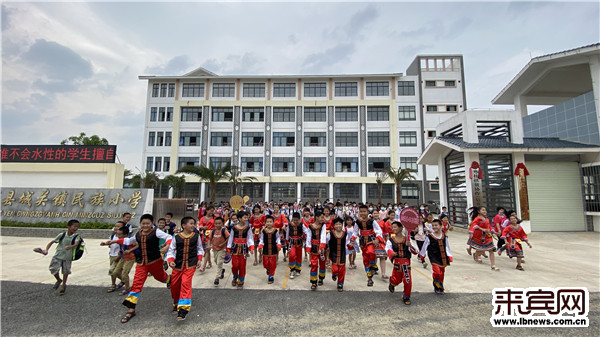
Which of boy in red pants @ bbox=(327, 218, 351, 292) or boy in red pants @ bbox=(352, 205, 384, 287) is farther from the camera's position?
boy in red pants @ bbox=(352, 205, 384, 287)

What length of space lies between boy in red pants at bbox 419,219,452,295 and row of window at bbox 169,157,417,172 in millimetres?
26905

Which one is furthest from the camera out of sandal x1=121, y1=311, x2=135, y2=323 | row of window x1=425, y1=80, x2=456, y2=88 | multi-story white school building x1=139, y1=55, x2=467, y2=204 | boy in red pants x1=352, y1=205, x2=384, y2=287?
row of window x1=425, y1=80, x2=456, y2=88

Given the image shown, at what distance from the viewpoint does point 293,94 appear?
1358 inches

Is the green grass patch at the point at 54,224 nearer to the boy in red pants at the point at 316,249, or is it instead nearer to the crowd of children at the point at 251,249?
the crowd of children at the point at 251,249

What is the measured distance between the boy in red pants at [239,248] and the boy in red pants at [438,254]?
3937mm

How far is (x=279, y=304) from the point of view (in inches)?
198

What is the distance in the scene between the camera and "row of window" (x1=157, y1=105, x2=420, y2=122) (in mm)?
33281

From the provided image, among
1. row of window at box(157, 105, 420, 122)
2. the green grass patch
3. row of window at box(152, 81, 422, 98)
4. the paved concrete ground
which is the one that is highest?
row of window at box(152, 81, 422, 98)

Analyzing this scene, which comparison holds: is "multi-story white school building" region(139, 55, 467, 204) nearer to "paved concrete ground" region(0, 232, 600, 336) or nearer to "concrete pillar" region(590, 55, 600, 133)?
"concrete pillar" region(590, 55, 600, 133)

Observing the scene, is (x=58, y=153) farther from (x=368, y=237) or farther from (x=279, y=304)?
(x=368, y=237)

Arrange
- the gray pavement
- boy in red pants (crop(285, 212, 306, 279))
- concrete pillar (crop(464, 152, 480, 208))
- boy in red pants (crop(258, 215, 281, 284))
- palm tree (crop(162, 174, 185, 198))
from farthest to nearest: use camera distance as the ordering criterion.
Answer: palm tree (crop(162, 174, 185, 198)) < concrete pillar (crop(464, 152, 480, 208)) < boy in red pants (crop(285, 212, 306, 279)) < boy in red pants (crop(258, 215, 281, 284)) < the gray pavement

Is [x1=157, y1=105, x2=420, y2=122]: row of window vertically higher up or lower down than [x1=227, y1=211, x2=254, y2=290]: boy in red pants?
higher up

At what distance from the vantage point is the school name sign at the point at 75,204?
43.1ft

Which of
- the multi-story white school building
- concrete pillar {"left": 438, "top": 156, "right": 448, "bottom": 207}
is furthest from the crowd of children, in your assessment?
the multi-story white school building
